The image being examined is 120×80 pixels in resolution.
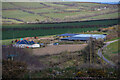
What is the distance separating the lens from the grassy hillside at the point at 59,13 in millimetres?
19044

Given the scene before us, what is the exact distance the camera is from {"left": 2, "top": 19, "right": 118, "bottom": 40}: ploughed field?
16703 mm

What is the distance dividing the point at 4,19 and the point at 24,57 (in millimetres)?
12542

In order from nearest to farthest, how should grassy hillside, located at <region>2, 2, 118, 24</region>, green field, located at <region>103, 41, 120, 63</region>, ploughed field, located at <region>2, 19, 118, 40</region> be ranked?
green field, located at <region>103, 41, 120, 63</region> → ploughed field, located at <region>2, 19, 118, 40</region> → grassy hillside, located at <region>2, 2, 118, 24</region>

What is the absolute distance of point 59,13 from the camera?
2061cm

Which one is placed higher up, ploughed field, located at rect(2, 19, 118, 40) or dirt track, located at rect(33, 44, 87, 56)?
ploughed field, located at rect(2, 19, 118, 40)

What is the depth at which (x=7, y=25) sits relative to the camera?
1881 centimetres

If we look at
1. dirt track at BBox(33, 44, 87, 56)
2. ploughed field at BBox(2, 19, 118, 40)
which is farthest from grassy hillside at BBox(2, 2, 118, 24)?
dirt track at BBox(33, 44, 87, 56)

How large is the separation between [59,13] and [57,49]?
10421 millimetres

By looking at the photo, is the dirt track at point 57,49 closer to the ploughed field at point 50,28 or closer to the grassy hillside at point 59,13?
the ploughed field at point 50,28

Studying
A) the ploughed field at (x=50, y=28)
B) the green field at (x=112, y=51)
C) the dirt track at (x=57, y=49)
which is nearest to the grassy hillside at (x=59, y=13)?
the ploughed field at (x=50, y=28)

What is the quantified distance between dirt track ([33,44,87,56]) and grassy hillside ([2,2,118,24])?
7.59 metres

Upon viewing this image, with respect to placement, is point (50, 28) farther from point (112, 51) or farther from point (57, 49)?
point (112, 51)

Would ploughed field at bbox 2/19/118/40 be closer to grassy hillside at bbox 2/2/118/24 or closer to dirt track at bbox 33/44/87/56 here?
grassy hillside at bbox 2/2/118/24

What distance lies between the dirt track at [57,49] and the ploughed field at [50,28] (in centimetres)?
553
